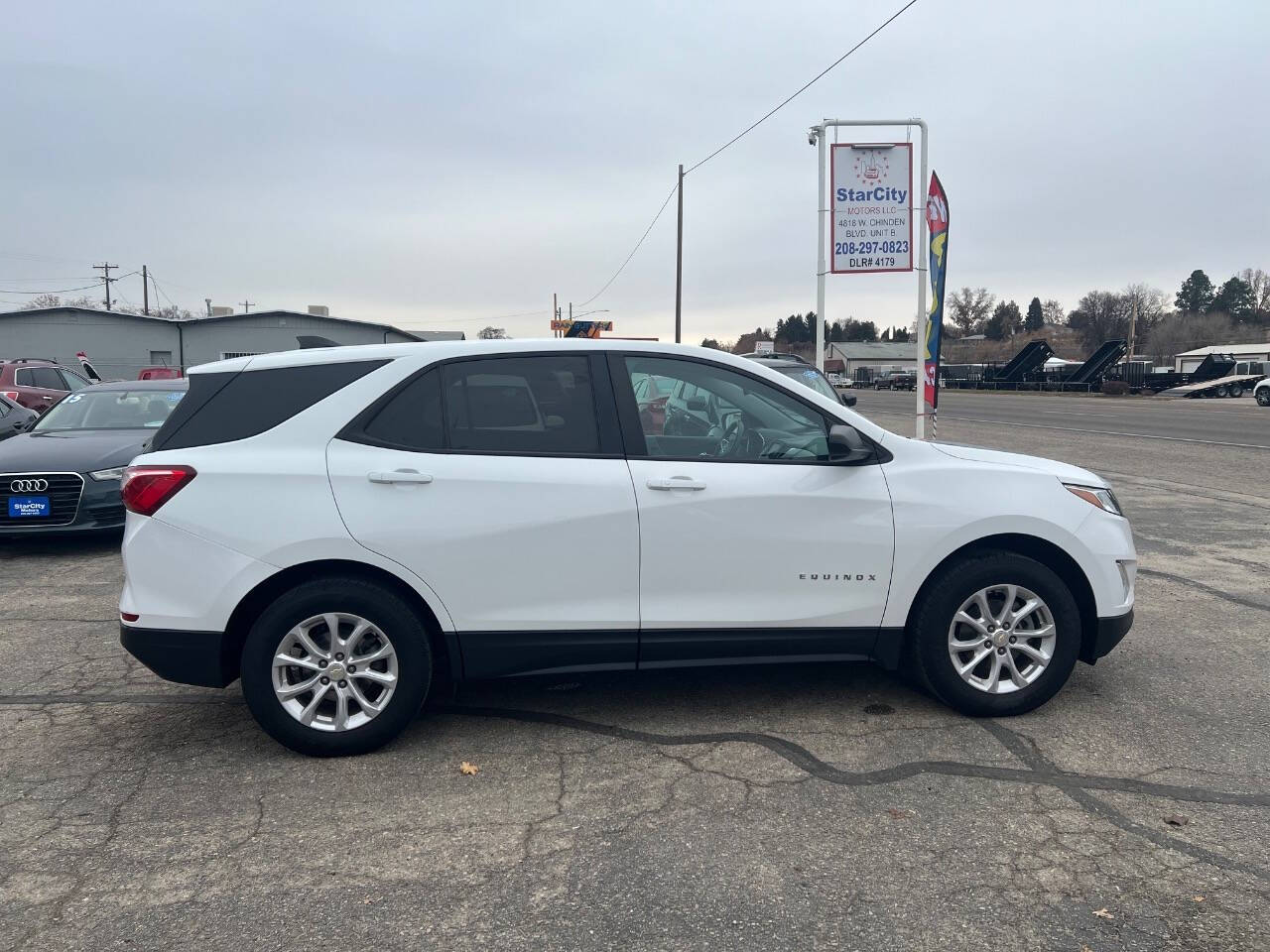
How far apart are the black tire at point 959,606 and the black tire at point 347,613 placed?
7.32 ft

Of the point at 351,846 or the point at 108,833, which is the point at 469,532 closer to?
the point at 351,846

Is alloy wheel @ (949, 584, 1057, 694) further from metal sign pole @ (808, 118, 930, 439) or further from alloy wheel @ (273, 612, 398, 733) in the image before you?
metal sign pole @ (808, 118, 930, 439)

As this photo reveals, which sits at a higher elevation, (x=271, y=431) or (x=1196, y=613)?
(x=271, y=431)

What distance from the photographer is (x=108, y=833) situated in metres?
3.49

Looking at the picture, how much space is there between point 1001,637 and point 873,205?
1319cm

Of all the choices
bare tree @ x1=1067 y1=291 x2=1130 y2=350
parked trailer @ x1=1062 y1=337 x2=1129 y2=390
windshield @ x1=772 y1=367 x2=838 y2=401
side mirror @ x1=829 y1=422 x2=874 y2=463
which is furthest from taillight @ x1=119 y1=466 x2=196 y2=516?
bare tree @ x1=1067 y1=291 x2=1130 y2=350

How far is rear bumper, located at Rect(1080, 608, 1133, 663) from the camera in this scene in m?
4.50

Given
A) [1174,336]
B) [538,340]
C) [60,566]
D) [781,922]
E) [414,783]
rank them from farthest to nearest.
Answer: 1. [1174,336]
2. [60,566]
3. [538,340]
4. [414,783]
5. [781,922]

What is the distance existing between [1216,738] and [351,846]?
12.1 ft

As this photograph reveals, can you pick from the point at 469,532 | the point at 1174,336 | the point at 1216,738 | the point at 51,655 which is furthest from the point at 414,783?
the point at 1174,336

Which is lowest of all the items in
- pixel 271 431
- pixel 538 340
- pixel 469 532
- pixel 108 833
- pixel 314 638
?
pixel 108 833

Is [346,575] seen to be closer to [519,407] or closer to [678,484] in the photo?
[519,407]

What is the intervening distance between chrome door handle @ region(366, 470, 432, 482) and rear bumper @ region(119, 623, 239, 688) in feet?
2.95

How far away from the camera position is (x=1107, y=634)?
4.52 meters
